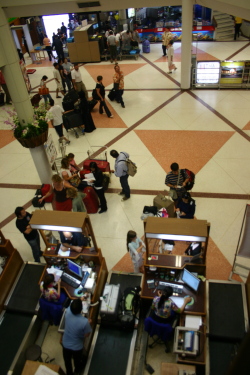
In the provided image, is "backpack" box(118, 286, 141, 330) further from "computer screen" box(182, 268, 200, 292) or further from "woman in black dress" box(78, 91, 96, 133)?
"woman in black dress" box(78, 91, 96, 133)

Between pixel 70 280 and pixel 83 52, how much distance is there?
47.9ft

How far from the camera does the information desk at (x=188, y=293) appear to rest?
4.63m

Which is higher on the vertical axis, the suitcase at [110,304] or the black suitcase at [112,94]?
the black suitcase at [112,94]

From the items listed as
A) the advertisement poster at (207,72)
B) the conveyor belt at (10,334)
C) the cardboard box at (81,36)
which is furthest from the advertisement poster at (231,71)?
the conveyor belt at (10,334)

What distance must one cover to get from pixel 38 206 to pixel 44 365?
13.3 feet

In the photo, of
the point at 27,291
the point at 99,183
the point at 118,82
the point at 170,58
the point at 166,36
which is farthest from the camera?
the point at 166,36

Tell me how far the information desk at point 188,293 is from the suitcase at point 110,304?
422 millimetres

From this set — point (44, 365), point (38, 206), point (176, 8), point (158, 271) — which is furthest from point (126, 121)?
point (176, 8)

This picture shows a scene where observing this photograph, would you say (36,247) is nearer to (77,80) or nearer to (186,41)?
(77,80)

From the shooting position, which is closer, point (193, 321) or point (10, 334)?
point (193, 321)

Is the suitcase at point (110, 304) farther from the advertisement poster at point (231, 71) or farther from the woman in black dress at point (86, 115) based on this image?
the advertisement poster at point (231, 71)

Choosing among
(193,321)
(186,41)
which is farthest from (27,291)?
(186,41)

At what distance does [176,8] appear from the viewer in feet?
66.5

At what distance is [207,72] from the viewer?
12117 millimetres
